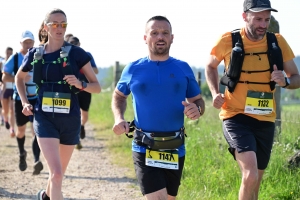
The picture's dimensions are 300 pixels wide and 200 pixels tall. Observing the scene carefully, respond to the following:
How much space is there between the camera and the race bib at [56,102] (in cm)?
616

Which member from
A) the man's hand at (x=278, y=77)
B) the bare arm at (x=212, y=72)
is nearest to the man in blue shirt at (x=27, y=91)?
the bare arm at (x=212, y=72)

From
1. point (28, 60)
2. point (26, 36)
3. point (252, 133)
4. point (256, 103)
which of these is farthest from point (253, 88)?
point (26, 36)

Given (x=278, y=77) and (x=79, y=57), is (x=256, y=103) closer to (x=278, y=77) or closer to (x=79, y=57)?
(x=278, y=77)

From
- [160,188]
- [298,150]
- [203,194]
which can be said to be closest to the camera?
[160,188]

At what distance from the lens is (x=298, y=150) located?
7660 mm

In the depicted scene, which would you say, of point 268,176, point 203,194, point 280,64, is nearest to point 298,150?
point 268,176

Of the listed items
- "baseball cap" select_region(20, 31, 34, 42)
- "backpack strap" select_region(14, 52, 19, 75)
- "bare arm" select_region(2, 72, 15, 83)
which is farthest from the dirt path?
"baseball cap" select_region(20, 31, 34, 42)

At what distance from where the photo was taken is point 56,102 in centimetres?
616

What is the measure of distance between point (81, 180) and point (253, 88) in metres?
4.01

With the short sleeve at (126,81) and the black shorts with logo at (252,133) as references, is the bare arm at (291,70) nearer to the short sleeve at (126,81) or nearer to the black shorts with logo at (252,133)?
the black shorts with logo at (252,133)

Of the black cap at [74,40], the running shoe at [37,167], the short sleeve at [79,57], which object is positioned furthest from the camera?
the black cap at [74,40]

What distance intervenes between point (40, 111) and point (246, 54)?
2100mm

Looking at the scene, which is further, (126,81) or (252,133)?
(252,133)

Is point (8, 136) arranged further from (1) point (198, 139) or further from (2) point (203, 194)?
(2) point (203, 194)
